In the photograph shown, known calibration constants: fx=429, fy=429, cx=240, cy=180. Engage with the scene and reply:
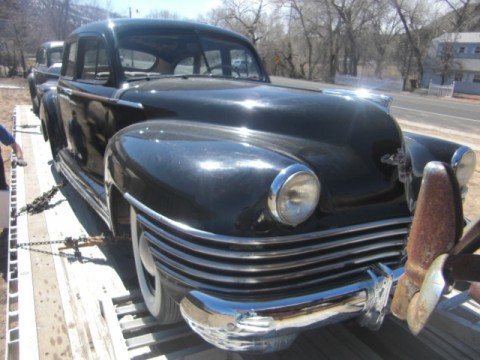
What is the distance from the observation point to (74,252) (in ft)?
9.77

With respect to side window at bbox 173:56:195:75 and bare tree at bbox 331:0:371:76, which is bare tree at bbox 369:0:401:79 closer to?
bare tree at bbox 331:0:371:76

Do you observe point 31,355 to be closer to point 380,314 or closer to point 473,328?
point 380,314

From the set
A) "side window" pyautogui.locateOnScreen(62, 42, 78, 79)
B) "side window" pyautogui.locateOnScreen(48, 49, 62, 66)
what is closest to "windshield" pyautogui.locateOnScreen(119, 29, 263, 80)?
"side window" pyautogui.locateOnScreen(62, 42, 78, 79)

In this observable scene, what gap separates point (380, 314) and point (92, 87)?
8.73 ft

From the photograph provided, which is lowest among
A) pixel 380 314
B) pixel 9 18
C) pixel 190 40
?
pixel 380 314

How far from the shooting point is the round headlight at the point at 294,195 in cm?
168

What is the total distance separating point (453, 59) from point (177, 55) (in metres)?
41.1

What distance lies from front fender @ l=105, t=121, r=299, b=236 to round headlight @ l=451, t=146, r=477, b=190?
124 centimetres

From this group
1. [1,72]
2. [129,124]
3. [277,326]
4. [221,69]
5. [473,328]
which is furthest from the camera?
[1,72]

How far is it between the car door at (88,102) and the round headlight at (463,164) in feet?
7.30

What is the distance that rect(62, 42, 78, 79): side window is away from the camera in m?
4.02

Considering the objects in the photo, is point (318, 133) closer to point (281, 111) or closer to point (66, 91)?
point (281, 111)

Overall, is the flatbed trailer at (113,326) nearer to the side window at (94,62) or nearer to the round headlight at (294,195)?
the round headlight at (294,195)

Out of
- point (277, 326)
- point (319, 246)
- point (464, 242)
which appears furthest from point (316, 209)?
point (464, 242)
